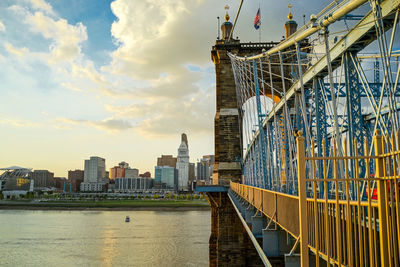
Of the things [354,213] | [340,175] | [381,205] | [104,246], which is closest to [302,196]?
[354,213]

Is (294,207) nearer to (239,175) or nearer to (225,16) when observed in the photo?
(239,175)

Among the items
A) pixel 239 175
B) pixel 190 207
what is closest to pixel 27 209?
pixel 190 207

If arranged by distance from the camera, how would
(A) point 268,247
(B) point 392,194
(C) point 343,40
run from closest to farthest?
1. (B) point 392,194
2. (A) point 268,247
3. (C) point 343,40

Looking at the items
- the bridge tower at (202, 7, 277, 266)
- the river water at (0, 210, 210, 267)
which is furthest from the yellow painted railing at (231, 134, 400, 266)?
the river water at (0, 210, 210, 267)

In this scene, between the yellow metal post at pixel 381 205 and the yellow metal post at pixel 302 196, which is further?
the yellow metal post at pixel 302 196

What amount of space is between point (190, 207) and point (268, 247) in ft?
289

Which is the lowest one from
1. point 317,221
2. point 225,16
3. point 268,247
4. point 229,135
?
point 268,247

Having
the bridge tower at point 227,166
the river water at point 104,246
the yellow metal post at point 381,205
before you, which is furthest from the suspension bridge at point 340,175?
the river water at point 104,246

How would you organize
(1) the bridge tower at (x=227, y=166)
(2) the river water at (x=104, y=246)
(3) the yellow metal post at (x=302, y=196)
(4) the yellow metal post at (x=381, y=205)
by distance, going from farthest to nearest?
1. (2) the river water at (x=104, y=246)
2. (1) the bridge tower at (x=227, y=166)
3. (3) the yellow metal post at (x=302, y=196)
4. (4) the yellow metal post at (x=381, y=205)

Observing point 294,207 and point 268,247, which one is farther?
point 268,247

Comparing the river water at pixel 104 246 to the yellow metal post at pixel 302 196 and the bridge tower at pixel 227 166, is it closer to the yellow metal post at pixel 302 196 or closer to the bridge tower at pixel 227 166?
the bridge tower at pixel 227 166

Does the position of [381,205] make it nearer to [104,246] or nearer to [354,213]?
[354,213]

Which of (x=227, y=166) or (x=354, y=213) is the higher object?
(x=227, y=166)

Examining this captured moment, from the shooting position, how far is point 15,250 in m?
35.9
